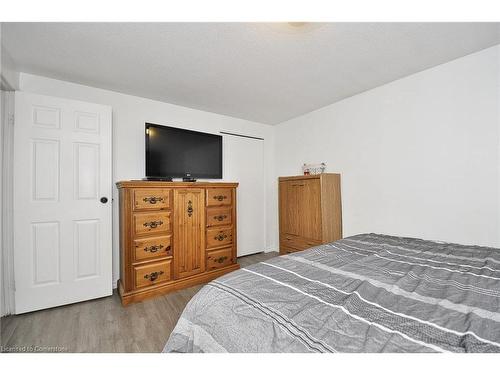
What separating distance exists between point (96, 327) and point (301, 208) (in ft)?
7.73

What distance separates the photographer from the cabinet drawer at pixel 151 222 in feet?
7.04

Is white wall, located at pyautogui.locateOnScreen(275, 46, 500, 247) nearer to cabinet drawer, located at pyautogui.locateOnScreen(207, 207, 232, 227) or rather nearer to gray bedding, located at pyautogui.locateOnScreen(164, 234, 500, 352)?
gray bedding, located at pyautogui.locateOnScreen(164, 234, 500, 352)

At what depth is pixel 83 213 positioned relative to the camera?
2168mm

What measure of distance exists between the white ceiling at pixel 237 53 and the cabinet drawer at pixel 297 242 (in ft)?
5.98

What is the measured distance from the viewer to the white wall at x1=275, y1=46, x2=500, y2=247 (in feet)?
5.83

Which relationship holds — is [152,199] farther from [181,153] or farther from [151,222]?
[181,153]

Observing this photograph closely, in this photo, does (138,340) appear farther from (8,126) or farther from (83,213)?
(8,126)

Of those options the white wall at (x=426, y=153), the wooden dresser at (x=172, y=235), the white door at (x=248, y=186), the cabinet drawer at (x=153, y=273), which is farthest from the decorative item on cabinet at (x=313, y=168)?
the cabinet drawer at (x=153, y=273)

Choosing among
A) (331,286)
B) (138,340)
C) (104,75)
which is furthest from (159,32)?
(138,340)

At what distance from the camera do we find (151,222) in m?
2.22

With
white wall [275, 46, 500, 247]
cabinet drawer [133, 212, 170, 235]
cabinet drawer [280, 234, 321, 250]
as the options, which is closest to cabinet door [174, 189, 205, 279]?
cabinet drawer [133, 212, 170, 235]

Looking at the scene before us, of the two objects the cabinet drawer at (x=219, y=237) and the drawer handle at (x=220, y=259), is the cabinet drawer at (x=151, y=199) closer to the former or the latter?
the cabinet drawer at (x=219, y=237)

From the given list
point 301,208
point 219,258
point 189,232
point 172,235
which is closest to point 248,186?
point 301,208
